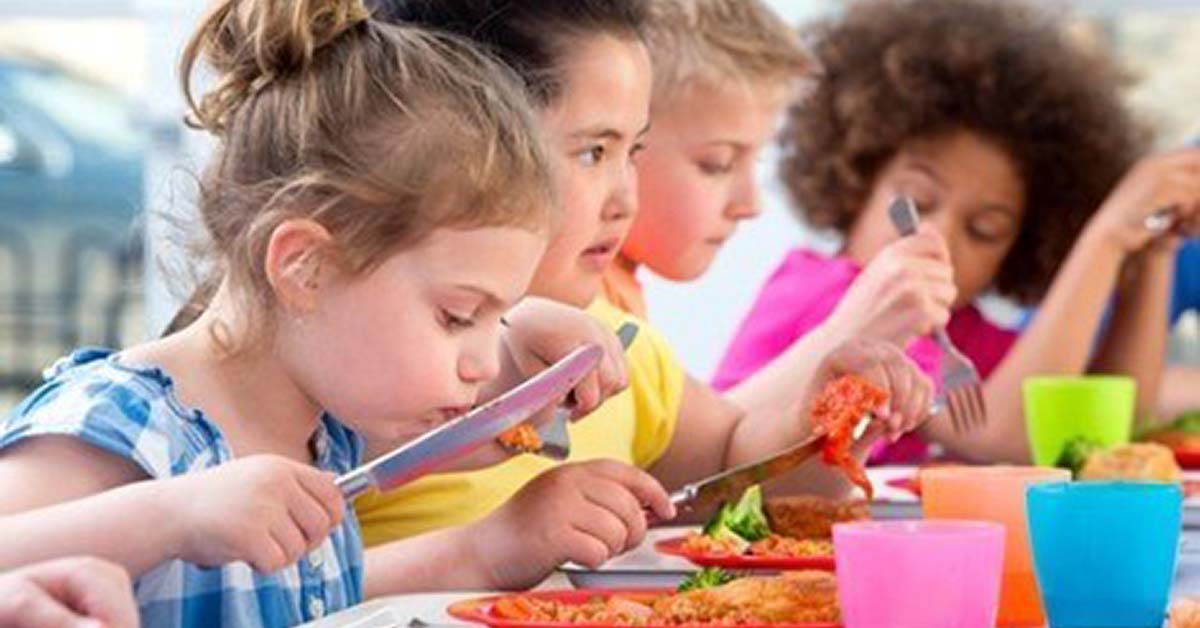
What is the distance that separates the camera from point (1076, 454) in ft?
7.18

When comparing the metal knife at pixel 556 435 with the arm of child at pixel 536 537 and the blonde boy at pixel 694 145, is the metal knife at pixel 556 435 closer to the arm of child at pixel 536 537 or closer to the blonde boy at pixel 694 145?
the arm of child at pixel 536 537

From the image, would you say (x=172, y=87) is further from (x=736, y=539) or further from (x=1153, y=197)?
(x=736, y=539)

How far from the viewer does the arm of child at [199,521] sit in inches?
47.2

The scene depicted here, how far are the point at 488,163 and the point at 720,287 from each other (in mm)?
2094

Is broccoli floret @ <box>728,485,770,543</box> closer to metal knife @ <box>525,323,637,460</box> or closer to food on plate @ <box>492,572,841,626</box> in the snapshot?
metal knife @ <box>525,323,637,460</box>

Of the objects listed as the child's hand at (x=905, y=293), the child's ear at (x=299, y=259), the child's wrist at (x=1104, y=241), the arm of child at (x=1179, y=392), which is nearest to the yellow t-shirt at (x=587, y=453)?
the child's hand at (x=905, y=293)

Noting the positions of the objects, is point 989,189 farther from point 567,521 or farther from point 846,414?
point 567,521

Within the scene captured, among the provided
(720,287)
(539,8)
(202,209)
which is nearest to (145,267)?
(720,287)

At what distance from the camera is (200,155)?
1.57 meters

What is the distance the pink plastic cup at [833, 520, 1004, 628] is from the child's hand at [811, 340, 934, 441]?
664mm

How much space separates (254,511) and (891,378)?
2.66 feet

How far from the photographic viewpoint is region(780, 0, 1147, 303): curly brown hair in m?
3.00

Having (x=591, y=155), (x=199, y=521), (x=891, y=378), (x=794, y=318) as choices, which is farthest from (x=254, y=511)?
(x=794, y=318)

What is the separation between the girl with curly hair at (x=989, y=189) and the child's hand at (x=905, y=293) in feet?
1.34
